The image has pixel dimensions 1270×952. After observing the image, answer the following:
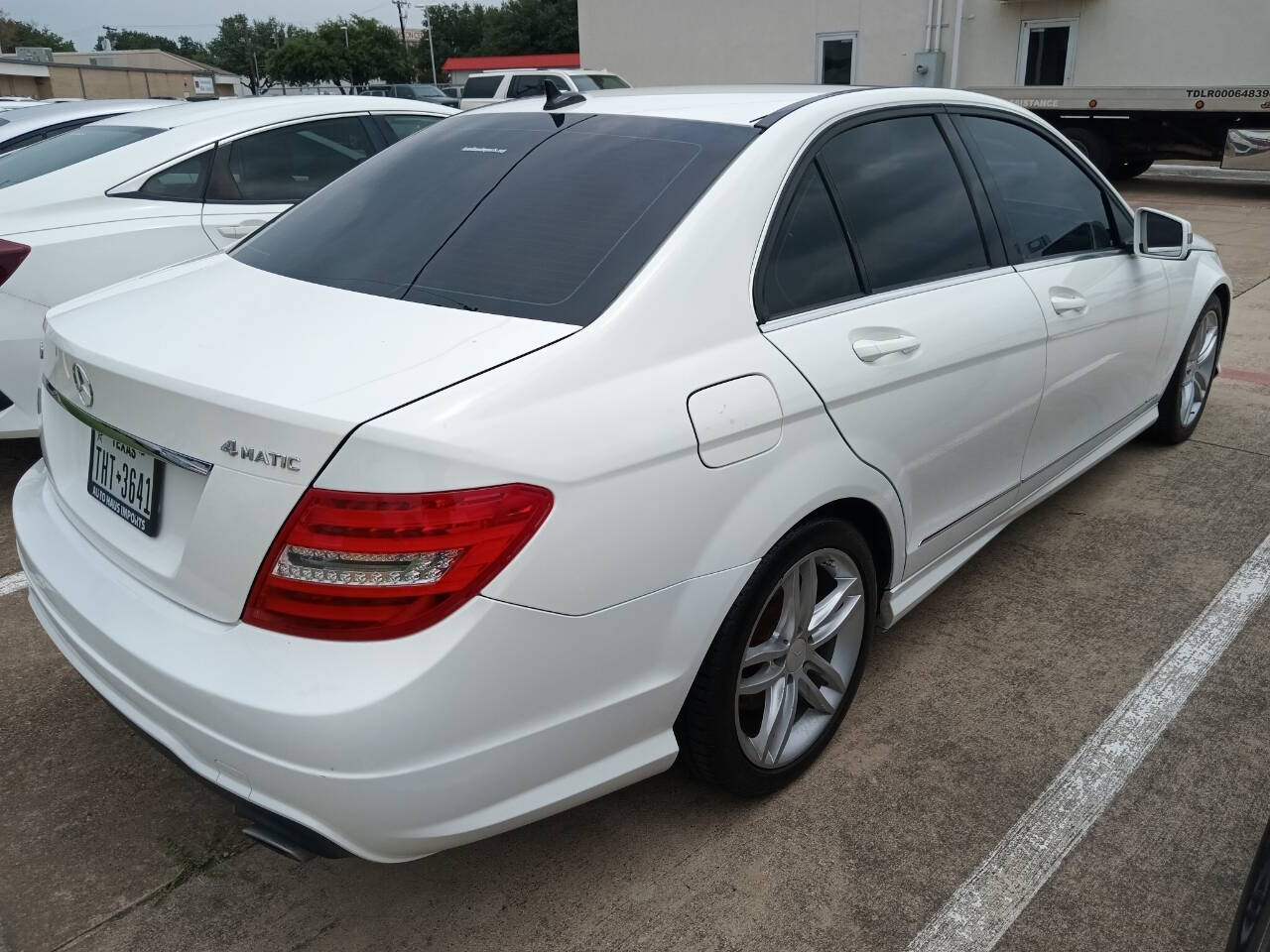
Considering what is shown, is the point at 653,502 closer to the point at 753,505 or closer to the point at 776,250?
the point at 753,505

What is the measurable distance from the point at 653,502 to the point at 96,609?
3.79 ft

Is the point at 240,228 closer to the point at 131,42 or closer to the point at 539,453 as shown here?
the point at 539,453

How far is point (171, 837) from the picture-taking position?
8.02ft

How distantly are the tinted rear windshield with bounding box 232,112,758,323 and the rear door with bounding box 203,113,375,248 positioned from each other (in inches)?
85.7

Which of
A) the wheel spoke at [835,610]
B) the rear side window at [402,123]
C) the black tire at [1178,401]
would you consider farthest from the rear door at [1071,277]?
the rear side window at [402,123]

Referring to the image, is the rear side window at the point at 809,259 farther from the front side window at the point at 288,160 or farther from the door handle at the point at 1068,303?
the front side window at the point at 288,160

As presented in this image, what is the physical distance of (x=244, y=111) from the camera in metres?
5.26

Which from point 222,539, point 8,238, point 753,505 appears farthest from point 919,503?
point 8,238

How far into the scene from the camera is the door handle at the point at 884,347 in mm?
2420

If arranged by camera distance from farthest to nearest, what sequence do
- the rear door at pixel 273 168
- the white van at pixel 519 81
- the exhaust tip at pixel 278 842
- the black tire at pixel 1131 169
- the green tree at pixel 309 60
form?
the green tree at pixel 309 60 < the white van at pixel 519 81 < the black tire at pixel 1131 169 < the rear door at pixel 273 168 < the exhaust tip at pixel 278 842

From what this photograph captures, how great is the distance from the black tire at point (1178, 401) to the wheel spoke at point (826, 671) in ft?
8.90

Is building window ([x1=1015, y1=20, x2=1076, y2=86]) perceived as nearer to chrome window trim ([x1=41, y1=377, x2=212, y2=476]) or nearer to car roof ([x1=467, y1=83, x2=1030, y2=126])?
car roof ([x1=467, y1=83, x2=1030, y2=126])

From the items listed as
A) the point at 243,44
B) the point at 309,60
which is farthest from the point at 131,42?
the point at 309,60

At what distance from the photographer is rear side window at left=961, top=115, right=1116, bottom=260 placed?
3219mm
